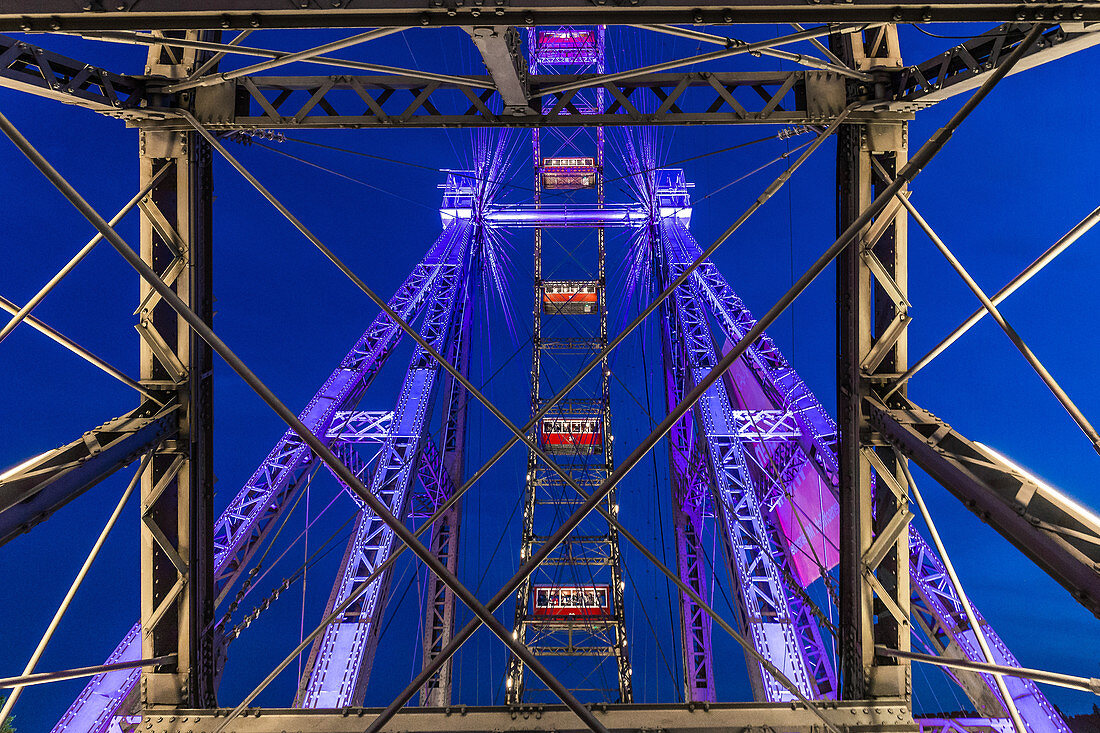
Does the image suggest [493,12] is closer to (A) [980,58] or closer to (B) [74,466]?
(A) [980,58]

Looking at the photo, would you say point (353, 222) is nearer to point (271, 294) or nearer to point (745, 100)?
point (271, 294)

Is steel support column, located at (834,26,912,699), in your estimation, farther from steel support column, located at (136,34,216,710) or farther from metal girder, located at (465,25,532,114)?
steel support column, located at (136,34,216,710)

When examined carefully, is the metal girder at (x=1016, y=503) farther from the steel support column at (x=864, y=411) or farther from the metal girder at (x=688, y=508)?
the metal girder at (x=688, y=508)

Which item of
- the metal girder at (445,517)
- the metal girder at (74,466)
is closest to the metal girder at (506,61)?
the metal girder at (74,466)

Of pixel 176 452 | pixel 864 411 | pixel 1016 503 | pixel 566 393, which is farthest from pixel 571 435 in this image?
pixel 1016 503

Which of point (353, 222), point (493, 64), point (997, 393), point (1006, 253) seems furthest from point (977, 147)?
point (493, 64)
